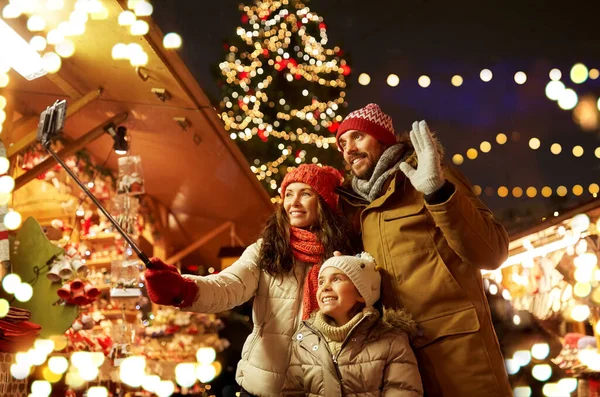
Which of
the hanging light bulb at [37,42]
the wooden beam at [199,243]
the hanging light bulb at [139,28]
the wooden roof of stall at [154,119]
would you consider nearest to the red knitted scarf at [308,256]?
the wooden roof of stall at [154,119]

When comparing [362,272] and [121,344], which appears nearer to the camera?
[362,272]

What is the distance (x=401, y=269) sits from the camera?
8.63 ft

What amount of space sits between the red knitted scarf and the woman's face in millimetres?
50

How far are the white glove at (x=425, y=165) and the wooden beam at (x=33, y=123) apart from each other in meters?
2.86

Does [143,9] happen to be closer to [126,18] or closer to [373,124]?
[126,18]

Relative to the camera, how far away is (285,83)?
1411 centimetres

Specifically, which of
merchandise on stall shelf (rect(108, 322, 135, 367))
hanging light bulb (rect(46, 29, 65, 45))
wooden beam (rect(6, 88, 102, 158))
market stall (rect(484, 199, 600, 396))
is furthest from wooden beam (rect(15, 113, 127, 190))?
market stall (rect(484, 199, 600, 396))

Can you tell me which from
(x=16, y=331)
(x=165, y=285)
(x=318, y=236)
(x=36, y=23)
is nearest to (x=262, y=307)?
(x=318, y=236)

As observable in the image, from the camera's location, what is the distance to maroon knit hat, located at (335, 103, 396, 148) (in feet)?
9.70

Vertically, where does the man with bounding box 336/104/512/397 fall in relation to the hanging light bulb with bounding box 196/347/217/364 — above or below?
below

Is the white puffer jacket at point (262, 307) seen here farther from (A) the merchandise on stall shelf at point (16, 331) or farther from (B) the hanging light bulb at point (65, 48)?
(B) the hanging light bulb at point (65, 48)

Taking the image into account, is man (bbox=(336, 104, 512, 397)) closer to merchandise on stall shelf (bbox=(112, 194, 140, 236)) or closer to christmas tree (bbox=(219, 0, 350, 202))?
merchandise on stall shelf (bbox=(112, 194, 140, 236))

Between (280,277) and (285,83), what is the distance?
1163 centimetres

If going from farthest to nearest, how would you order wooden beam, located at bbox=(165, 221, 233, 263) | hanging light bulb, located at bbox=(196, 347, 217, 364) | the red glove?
wooden beam, located at bbox=(165, 221, 233, 263), hanging light bulb, located at bbox=(196, 347, 217, 364), the red glove
